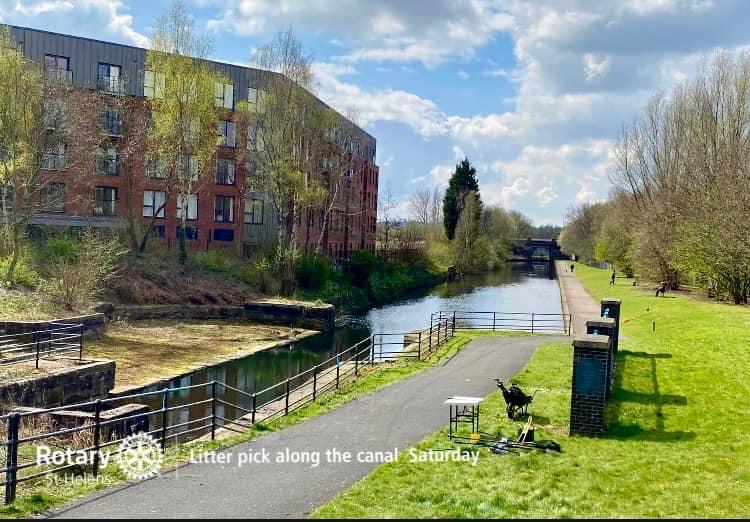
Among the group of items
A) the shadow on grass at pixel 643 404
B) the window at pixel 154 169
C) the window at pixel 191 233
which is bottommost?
the shadow on grass at pixel 643 404

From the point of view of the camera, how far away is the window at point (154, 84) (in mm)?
40750

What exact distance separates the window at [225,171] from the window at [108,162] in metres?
7.32

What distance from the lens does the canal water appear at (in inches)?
786

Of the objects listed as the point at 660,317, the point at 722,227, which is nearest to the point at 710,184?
the point at 722,227

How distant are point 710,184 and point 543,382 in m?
28.8

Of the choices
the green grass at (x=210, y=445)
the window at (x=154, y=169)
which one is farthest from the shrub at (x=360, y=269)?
the green grass at (x=210, y=445)

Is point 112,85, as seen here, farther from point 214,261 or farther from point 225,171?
point 214,261

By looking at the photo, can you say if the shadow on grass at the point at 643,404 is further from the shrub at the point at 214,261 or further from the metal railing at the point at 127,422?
the shrub at the point at 214,261

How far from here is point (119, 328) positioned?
29656mm

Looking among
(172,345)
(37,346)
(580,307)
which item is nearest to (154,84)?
(172,345)

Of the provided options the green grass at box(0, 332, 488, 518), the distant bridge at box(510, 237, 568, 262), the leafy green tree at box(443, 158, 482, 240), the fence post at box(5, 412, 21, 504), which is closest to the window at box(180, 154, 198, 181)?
the green grass at box(0, 332, 488, 518)

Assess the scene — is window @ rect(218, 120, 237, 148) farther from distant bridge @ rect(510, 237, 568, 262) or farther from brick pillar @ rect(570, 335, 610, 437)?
distant bridge @ rect(510, 237, 568, 262)

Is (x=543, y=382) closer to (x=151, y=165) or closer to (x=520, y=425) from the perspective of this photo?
(x=520, y=425)

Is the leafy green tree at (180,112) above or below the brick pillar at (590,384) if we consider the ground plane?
above
